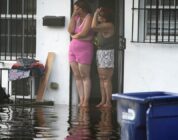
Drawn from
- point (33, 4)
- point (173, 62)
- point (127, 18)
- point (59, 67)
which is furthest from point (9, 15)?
point (173, 62)

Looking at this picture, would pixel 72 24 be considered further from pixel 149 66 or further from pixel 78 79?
pixel 149 66

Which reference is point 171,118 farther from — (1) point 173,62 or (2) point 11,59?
(2) point 11,59

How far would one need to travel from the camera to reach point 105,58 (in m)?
14.9

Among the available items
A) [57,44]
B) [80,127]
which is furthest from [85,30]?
[80,127]

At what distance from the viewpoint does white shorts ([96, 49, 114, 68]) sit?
14.9 metres

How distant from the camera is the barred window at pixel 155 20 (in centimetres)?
1491

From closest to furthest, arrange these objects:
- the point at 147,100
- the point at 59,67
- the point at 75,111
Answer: the point at 147,100 → the point at 75,111 → the point at 59,67

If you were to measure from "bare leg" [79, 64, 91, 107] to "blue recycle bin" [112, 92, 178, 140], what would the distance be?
6674 mm

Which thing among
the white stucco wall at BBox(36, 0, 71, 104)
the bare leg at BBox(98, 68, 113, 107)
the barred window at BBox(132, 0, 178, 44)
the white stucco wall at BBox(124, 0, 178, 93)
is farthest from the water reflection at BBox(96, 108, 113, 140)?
the barred window at BBox(132, 0, 178, 44)

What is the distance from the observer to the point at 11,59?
53.0ft

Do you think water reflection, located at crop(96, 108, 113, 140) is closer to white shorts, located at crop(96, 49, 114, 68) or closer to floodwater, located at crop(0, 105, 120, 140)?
floodwater, located at crop(0, 105, 120, 140)

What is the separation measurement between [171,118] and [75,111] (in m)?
6.47

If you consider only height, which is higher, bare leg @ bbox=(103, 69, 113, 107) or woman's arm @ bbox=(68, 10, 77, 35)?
woman's arm @ bbox=(68, 10, 77, 35)

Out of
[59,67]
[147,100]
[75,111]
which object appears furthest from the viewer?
[59,67]
